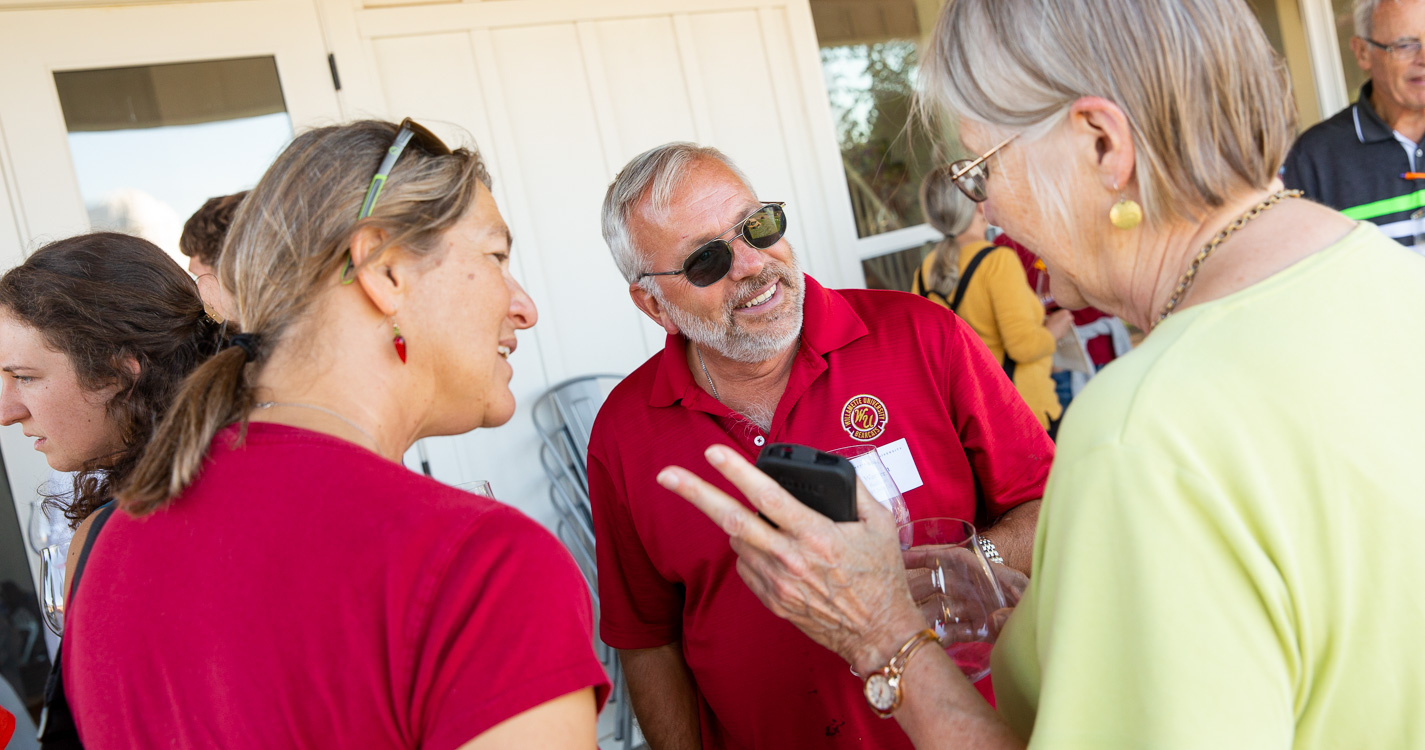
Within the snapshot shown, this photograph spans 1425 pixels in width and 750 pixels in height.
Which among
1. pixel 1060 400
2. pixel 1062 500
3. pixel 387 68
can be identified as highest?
pixel 387 68

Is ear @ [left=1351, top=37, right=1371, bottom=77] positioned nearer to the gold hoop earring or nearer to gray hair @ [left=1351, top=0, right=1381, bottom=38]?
gray hair @ [left=1351, top=0, right=1381, bottom=38]

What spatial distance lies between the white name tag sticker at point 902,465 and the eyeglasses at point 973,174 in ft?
2.43

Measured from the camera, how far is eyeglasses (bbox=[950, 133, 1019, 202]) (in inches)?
47.5

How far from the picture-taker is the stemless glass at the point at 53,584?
1885mm

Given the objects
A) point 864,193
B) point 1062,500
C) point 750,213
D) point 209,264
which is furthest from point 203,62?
point 1062,500

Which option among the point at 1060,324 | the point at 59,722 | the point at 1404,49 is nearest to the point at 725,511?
the point at 59,722

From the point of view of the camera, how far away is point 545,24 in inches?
151

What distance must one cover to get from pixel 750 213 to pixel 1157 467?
143 cm

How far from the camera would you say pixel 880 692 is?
3.93 ft

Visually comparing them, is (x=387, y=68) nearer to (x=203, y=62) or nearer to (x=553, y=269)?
(x=203, y=62)

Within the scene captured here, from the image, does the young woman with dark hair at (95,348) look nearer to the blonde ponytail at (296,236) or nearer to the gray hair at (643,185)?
the blonde ponytail at (296,236)

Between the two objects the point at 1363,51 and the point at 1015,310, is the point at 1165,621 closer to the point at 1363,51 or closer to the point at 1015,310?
the point at 1015,310

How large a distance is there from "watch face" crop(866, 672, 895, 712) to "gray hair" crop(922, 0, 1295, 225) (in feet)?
2.13

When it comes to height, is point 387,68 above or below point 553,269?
above
